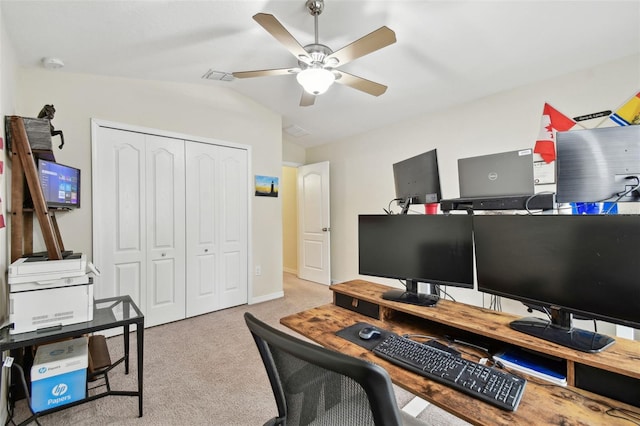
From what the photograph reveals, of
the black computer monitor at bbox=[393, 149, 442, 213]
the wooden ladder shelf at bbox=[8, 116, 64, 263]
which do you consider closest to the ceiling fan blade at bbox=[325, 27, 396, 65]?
the black computer monitor at bbox=[393, 149, 442, 213]

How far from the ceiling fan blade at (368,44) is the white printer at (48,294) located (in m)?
2.14

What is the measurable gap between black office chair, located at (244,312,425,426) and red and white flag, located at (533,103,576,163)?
3.16 meters

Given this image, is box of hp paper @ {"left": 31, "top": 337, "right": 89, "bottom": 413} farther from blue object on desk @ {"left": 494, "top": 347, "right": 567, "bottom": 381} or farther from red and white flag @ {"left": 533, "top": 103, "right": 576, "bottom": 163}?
red and white flag @ {"left": 533, "top": 103, "right": 576, "bottom": 163}

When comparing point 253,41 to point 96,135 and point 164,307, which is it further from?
point 164,307

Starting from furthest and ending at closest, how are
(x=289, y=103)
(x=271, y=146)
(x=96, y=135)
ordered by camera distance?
(x=271, y=146), (x=289, y=103), (x=96, y=135)

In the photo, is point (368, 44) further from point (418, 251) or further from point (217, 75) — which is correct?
point (217, 75)

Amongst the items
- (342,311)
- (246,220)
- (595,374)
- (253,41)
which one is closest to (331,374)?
(595,374)

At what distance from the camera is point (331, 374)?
687 millimetres

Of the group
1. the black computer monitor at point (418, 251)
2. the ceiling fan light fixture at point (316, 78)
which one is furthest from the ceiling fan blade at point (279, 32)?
the black computer monitor at point (418, 251)

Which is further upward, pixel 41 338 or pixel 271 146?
pixel 271 146

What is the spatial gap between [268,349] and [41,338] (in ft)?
5.09

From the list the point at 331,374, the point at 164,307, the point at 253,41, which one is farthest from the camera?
the point at 164,307

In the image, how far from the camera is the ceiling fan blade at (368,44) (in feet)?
5.83

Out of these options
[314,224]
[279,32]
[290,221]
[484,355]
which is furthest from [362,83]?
[290,221]
